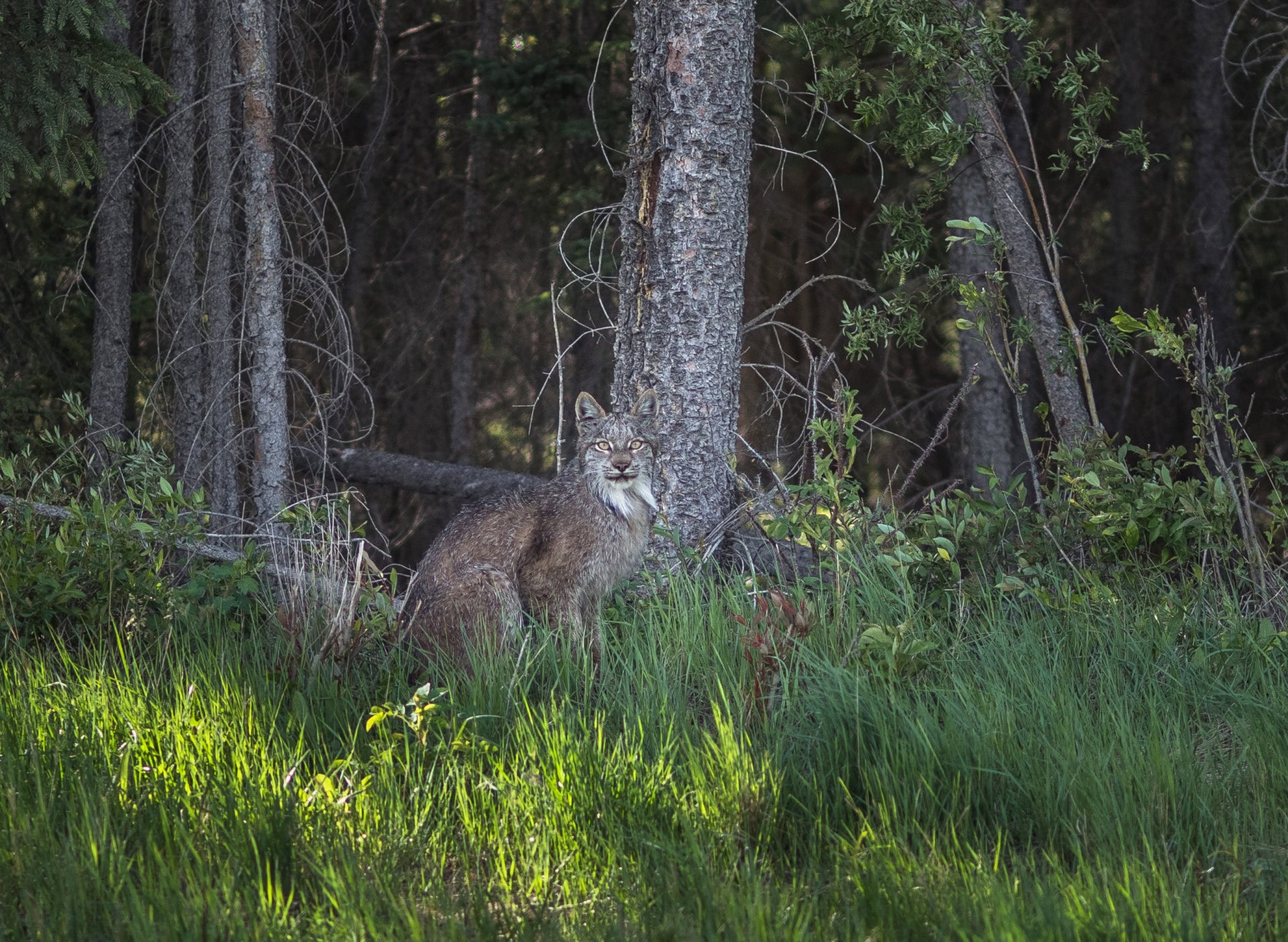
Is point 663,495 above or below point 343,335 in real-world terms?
below

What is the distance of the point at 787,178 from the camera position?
1543 centimetres

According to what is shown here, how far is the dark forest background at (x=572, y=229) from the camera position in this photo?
485 inches

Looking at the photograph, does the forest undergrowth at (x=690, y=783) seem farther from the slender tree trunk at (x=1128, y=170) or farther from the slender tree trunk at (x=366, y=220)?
the slender tree trunk at (x=1128, y=170)

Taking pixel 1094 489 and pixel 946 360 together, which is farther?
pixel 946 360

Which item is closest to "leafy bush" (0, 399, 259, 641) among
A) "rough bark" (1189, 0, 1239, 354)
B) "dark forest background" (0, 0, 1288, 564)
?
"dark forest background" (0, 0, 1288, 564)

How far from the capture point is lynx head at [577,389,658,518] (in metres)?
6.90

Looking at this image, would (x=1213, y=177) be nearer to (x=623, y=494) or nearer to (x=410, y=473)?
(x=410, y=473)

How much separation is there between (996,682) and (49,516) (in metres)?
5.45

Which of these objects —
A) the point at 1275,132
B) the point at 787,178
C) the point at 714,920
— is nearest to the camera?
the point at 714,920

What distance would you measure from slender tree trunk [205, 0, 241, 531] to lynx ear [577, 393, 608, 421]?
10.2 feet

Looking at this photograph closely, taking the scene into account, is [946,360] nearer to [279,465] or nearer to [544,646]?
[279,465]

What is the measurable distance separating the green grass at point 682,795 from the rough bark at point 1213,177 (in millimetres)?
8755

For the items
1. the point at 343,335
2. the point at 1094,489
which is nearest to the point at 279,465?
the point at 343,335

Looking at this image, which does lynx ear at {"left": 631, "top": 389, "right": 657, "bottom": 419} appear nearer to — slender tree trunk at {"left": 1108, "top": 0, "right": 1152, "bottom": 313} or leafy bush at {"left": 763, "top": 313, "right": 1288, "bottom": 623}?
leafy bush at {"left": 763, "top": 313, "right": 1288, "bottom": 623}
